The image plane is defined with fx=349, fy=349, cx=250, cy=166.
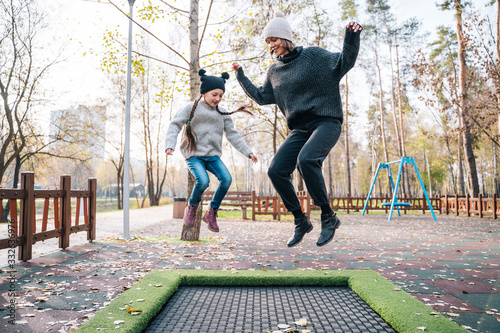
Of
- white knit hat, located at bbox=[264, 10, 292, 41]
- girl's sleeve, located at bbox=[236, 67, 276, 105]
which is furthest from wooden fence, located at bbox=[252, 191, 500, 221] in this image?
white knit hat, located at bbox=[264, 10, 292, 41]

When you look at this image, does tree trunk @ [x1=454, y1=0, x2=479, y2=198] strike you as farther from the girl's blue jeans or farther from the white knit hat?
the white knit hat

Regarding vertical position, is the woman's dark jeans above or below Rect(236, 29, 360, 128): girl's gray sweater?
below

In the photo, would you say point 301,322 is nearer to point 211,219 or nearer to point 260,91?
point 211,219

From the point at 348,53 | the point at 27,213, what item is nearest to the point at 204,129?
the point at 348,53

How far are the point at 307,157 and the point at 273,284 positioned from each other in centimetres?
176

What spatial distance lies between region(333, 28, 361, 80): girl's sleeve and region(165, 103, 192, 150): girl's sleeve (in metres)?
1.61

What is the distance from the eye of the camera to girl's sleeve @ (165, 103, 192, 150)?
11.0 ft

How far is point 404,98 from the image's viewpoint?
24.0m

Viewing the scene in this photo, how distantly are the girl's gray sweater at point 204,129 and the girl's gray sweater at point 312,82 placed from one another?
0.81m

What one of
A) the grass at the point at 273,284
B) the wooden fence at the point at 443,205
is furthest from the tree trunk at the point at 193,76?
the wooden fence at the point at 443,205

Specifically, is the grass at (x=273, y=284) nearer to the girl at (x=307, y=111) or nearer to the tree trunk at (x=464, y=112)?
the girl at (x=307, y=111)

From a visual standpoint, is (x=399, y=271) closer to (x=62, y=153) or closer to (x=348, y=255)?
(x=348, y=255)

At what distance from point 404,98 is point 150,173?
63.6ft

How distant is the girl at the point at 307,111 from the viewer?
263 cm
